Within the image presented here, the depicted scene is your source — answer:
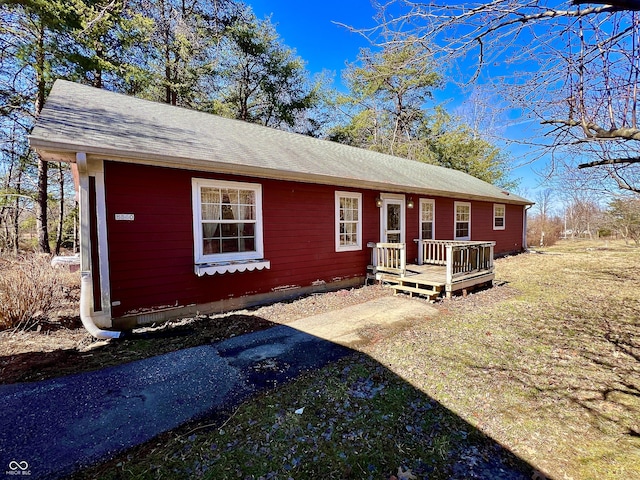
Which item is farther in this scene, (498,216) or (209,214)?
(498,216)

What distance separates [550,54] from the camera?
9.87 feet

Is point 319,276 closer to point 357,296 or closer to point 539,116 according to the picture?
point 357,296

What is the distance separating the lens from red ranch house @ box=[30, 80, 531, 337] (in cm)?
445

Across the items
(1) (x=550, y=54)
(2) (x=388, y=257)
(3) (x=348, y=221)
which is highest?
(1) (x=550, y=54)

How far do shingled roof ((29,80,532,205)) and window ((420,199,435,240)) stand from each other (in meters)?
0.52

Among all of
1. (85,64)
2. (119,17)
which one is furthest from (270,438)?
(119,17)

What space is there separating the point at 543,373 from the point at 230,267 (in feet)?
15.8

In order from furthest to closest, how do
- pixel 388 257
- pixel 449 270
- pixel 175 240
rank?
pixel 388 257 < pixel 449 270 < pixel 175 240

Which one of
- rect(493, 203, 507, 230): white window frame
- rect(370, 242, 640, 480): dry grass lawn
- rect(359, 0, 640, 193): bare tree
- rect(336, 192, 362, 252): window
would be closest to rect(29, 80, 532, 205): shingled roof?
rect(336, 192, 362, 252): window

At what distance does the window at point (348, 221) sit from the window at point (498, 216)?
924 cm

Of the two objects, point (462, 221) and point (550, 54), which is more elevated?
point (550, 54)

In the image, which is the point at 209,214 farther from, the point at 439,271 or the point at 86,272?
the point at 439,271

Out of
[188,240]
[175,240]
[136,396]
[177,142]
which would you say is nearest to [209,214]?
[188,240]

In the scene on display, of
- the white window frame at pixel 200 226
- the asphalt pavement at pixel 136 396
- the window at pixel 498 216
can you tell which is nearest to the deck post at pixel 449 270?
the asphalt pavement at pixel 136 396
